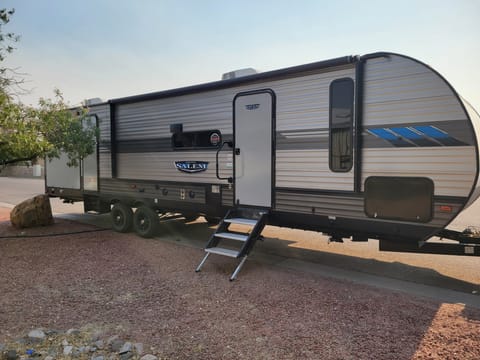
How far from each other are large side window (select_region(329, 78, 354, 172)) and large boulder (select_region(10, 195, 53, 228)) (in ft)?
23.9

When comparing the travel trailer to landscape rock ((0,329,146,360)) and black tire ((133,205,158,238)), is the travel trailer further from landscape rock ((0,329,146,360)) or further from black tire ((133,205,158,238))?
landscape rock ((0,329,146,360))

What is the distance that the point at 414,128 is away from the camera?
186 inches

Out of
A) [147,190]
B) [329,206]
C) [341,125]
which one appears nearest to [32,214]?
[147,190]

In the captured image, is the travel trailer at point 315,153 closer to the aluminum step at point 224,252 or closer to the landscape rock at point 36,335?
the aluminum step at point 224,252

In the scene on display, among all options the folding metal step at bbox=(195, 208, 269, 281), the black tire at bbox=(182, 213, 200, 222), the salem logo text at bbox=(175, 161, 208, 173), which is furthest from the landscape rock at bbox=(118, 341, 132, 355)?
the black tire at bbox=(182, 213, 200, 222)

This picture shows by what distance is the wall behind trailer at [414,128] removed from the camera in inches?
174

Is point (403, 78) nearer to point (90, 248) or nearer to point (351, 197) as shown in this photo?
point (351, 197)

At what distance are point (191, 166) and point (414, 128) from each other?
398 cm

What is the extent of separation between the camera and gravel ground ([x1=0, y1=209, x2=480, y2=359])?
3.54 meters

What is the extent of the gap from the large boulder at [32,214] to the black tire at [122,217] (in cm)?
197

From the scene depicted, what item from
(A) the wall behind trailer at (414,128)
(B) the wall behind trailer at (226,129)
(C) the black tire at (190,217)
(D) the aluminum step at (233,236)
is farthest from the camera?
(C) the black tire at (190,217)

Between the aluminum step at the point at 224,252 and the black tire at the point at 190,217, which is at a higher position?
the black tire at the point at 190,217

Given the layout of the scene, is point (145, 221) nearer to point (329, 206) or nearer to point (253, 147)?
point (253, 147)

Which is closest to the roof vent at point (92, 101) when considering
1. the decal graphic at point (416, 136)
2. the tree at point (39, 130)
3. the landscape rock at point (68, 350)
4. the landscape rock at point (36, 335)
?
the tree at point (39, 130)
